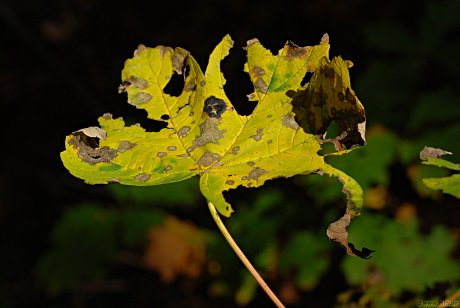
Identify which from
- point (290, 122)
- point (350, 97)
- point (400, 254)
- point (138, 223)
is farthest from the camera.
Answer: point (138, 223)

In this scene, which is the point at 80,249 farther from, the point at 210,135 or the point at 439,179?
the point at 439,179

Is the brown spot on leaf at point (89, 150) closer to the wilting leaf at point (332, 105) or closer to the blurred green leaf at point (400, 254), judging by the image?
the wilting leaf at point (332, 105)

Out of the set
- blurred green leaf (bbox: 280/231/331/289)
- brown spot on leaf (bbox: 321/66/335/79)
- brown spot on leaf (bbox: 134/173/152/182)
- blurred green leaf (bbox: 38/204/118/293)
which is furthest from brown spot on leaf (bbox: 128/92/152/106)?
blurred green leaf (bbox: 38/204/118/293)

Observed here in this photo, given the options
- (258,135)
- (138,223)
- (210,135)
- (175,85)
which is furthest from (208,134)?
(175,85)

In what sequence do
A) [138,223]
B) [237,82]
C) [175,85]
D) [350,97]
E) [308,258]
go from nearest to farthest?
[350,97], [308,258], [138,223], [175,85], [237,82]

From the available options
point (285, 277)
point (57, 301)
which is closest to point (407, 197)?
point (285, 277)

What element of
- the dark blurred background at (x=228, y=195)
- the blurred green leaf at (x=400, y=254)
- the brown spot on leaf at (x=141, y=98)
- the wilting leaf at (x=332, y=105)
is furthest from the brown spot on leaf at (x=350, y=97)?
the blurred green leaf at (x=400, y=254)
